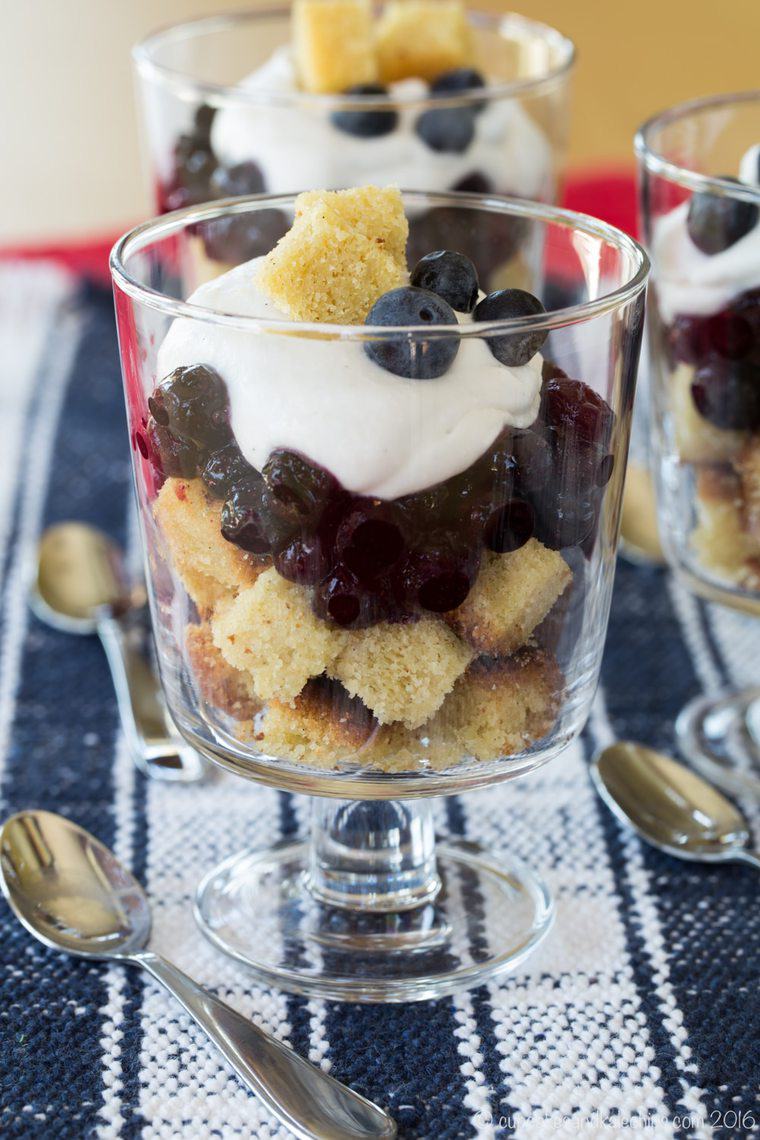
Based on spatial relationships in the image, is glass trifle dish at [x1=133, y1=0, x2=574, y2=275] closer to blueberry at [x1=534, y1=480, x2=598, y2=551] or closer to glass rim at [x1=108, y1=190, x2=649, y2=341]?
glass rim at [x1=108, y1=190, x2=649, y2=341]

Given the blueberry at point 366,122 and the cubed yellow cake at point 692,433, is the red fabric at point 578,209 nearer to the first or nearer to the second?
the blueberry at point 366,122

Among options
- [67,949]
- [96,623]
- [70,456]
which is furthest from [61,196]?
[67,949]

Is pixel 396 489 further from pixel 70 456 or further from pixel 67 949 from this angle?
pixel 70 456

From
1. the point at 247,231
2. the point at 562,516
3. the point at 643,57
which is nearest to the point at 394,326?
the point at 562,516

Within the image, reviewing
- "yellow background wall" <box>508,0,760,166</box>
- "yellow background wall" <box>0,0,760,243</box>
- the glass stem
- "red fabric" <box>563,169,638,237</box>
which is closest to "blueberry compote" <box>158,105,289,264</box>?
the glass stem

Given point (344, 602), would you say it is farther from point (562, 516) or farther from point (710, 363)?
point (710, 363)

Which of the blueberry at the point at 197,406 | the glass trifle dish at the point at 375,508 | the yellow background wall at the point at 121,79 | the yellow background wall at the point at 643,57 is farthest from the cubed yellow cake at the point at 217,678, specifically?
the yellow background wall at the point at 643,57
